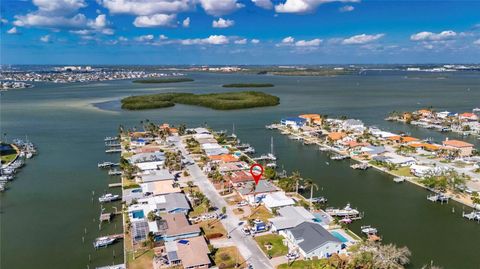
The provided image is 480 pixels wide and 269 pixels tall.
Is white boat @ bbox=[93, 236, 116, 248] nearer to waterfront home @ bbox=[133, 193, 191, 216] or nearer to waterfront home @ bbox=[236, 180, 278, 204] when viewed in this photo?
waterfront home @ bbox=[133, 193, 191, 216]

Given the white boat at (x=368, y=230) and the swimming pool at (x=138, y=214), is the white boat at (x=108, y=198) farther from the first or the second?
the white boat at (x=368, y=230)

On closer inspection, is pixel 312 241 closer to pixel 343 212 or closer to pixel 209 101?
pixel 343 212

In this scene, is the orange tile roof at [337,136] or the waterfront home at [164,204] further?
the orange tile roof at [337,136]

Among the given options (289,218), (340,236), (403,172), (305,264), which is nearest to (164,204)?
(289,218)

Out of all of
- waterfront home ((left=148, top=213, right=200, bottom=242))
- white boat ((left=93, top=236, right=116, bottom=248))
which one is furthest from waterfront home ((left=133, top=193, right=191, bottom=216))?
white boat ((left=93, top=236, right=116, bottom=248))

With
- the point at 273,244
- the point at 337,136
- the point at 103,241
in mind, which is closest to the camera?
the point at 273,244

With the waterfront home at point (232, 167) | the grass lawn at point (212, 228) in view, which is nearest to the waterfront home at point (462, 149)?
the waterfront home at point (232, 167)
